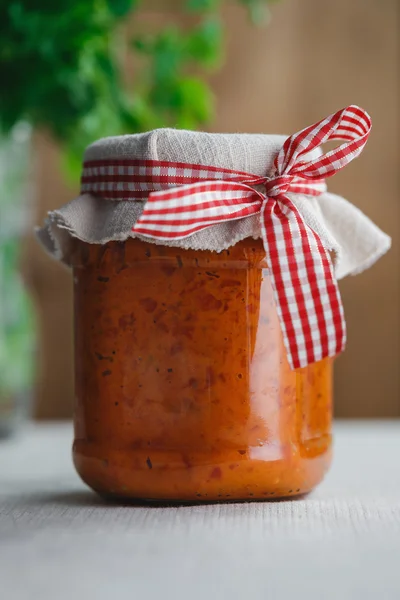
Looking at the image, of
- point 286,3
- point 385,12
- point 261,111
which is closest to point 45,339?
point 261,111

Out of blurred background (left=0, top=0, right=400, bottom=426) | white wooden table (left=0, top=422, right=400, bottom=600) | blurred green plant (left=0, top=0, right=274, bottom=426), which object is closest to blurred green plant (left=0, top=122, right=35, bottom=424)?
blurred green plant (left=0, top=0, right=274, bottom=426)

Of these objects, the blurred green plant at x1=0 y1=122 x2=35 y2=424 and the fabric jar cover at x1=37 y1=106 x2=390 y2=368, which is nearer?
the fabric jar cover at x1=37 y1=106 x2=390 y2=368

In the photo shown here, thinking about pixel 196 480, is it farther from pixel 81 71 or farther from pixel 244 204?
pixel 81 71

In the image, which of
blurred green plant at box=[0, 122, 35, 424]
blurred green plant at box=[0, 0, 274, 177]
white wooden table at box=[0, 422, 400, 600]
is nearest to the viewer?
white wooden table at box=[0, 422, 400, 600]

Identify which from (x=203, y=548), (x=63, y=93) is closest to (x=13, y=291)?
(x=63, y=93)

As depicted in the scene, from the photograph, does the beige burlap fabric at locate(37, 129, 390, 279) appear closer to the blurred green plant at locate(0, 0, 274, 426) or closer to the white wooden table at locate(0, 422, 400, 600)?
the white wooden table at locate(0, 422, 400, 600)

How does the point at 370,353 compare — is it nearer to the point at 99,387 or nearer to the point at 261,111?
the point at 261,111
